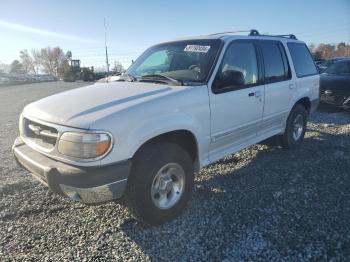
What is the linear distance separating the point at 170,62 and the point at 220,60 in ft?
2.37

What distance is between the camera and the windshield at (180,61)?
378 cm

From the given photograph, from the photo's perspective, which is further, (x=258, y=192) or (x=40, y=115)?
(x=258, y=192)

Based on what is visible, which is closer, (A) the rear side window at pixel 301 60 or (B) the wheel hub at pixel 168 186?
(B) the wheel hub at pixel 168 186

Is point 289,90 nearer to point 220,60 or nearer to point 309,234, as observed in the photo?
point 220,60

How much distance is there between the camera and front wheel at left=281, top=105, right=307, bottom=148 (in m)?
5.52

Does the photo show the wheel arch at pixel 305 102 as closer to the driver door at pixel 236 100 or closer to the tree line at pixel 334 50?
the driver door at pixel 236 100

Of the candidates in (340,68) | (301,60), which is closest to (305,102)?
(301,60)

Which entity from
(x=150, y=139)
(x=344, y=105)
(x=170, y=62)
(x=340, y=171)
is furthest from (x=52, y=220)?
(x=344, y=105)

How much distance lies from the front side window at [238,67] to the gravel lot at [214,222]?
1.33 m

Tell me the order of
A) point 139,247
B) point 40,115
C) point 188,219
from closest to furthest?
point 139,247, point 40,115, point 188,219

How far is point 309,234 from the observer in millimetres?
3080

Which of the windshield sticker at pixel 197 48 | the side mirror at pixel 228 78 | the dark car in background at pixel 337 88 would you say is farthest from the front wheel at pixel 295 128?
the dark car in background at pixel 337 88

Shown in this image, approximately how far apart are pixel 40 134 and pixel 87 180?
0.83m

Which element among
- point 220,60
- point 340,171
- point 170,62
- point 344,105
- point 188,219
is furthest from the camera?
point 344,105
